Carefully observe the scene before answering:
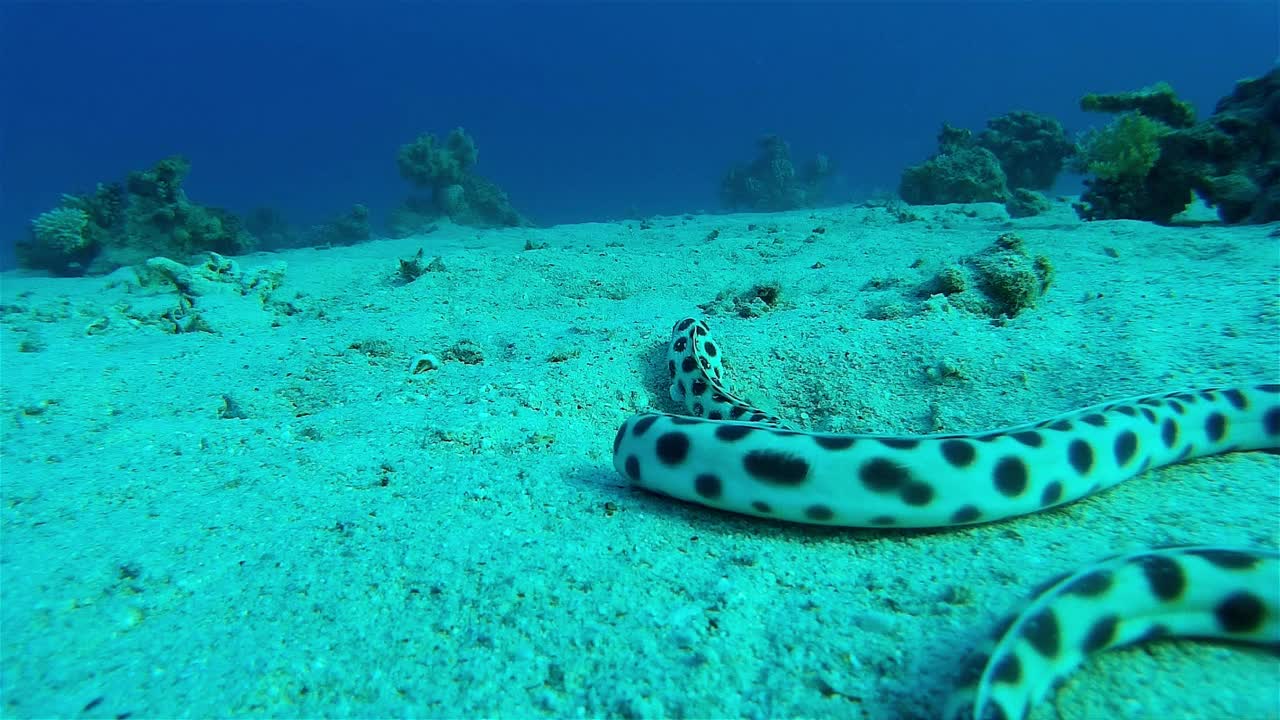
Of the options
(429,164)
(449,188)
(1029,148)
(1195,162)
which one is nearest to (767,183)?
(1029,148)

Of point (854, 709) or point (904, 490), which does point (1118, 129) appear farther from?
point (854, 709)

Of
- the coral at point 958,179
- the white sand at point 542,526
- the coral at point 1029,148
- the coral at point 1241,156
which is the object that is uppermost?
the coral at point 1029,148

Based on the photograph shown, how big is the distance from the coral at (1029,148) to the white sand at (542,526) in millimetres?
11740

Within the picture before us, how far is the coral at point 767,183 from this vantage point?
2920cm

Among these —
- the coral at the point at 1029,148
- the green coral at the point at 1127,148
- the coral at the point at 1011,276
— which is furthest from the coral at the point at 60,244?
the coral at the point at 1029,148

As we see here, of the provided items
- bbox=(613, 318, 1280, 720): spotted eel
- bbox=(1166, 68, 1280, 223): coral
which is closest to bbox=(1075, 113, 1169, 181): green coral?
bbox=(1166, 68, 1280, 223): coral

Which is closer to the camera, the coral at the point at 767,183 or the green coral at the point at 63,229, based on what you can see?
the green coral at the point at 63,229

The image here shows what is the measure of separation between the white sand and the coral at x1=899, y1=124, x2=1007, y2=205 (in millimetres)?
8907

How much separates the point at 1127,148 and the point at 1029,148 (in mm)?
8434

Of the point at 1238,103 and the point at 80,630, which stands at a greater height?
the point at 1238,103

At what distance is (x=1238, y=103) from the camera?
300 inches

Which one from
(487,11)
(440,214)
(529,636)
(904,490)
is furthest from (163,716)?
(487,11)

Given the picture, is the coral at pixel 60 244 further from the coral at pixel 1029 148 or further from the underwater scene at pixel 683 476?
the coral at pixel 1029 148

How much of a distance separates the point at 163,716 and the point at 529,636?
888 mm
